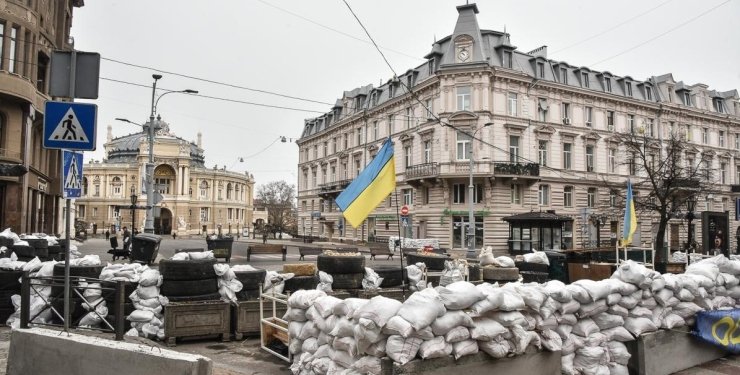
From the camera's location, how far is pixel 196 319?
7113 mm

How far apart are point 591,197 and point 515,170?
32.6 ft

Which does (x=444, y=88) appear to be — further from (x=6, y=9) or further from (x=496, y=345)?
(x=496, y=345)

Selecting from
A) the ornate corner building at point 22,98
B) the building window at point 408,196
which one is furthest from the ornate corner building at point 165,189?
the ornate corner building at point 22,98

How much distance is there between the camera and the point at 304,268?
8.38 metres

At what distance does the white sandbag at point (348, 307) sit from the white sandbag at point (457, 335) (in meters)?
0.83

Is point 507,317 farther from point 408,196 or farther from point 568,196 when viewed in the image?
point 568,196

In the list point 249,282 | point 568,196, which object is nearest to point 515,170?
point 568,196

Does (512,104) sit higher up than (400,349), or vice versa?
(512,104)

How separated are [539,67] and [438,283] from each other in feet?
109

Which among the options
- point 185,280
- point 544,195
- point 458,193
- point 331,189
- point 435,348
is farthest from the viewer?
point 331,189

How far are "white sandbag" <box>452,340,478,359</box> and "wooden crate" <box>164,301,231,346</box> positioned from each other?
3.96 meters

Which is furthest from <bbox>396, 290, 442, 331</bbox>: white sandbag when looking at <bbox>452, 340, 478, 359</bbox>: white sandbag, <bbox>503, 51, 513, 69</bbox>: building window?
<bbox>503, 51, 513, 69</bbox>: building window

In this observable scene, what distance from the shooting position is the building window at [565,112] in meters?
39.2

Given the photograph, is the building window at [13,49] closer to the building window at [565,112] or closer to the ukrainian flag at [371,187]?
the ukrainian flag at [371,187]
